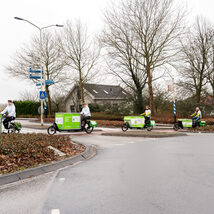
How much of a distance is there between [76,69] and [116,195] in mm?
29045

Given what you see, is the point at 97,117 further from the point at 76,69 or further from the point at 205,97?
the point at 205,97

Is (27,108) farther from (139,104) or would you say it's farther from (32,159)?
(32,159)

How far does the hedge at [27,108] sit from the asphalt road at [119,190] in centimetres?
3847

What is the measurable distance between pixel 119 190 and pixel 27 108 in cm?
4227

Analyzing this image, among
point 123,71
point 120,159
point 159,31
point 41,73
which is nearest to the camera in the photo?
point 120,159

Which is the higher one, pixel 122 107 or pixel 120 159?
pixel 122 107

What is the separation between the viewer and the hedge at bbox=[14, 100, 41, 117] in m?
43.8

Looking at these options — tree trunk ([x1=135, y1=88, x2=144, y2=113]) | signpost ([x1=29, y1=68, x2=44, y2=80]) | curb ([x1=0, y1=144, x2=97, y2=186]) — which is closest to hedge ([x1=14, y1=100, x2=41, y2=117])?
tree trunk ([x1=135, y1=88, x2=144, y2=113])

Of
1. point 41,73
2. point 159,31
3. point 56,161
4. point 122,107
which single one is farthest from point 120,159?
point 122,107

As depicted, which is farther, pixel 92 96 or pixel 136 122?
pixel 92 96

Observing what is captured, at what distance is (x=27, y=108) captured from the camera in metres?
44.6

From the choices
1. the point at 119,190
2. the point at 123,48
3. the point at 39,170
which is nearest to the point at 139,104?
the point at 123,48

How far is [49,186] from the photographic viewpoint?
4949mm

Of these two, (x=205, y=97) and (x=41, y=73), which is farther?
(x=205, y=97)
